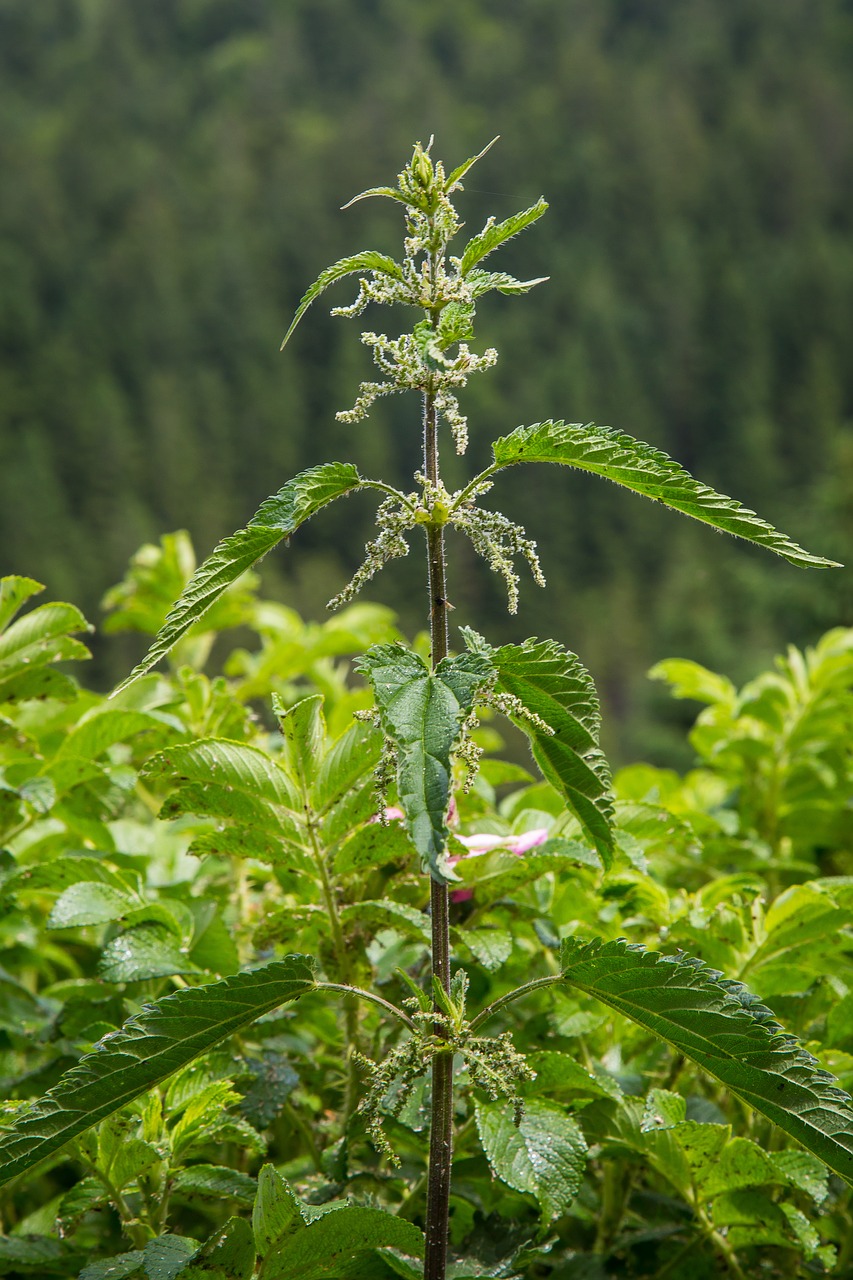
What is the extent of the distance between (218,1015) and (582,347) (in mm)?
78233

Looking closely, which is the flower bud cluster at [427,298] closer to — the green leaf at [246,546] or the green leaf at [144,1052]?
the green leaf at [246,546]

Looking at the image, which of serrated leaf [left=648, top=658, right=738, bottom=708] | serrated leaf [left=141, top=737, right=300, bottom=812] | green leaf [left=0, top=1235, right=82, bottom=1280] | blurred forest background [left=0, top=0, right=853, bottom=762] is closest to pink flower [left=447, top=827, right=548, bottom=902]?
serrated leaf [left=141, top=737, right=300, bottom=812]

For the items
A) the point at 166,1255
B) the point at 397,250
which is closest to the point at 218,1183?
the point at 166,1255

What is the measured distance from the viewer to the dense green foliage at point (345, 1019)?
977mm

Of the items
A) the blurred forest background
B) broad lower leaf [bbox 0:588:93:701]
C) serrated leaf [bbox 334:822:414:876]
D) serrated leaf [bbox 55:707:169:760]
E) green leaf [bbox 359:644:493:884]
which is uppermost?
the blurred forest background

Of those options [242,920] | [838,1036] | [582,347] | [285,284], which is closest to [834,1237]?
[838,1036]

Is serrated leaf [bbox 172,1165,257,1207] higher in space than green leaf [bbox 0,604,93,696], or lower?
lower

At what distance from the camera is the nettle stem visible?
1.00 metres

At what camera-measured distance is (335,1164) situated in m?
1.19

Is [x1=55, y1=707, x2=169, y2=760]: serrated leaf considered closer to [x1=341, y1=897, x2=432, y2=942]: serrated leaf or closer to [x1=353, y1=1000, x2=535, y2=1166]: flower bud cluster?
[x1=341, y1=897, x2=432, y2=942]: serrated leaf

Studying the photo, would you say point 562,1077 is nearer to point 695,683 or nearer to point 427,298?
point 427,298

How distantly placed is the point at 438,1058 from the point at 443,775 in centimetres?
31

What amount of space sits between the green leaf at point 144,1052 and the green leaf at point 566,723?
255 mm

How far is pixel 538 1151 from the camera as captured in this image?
1076 mm
